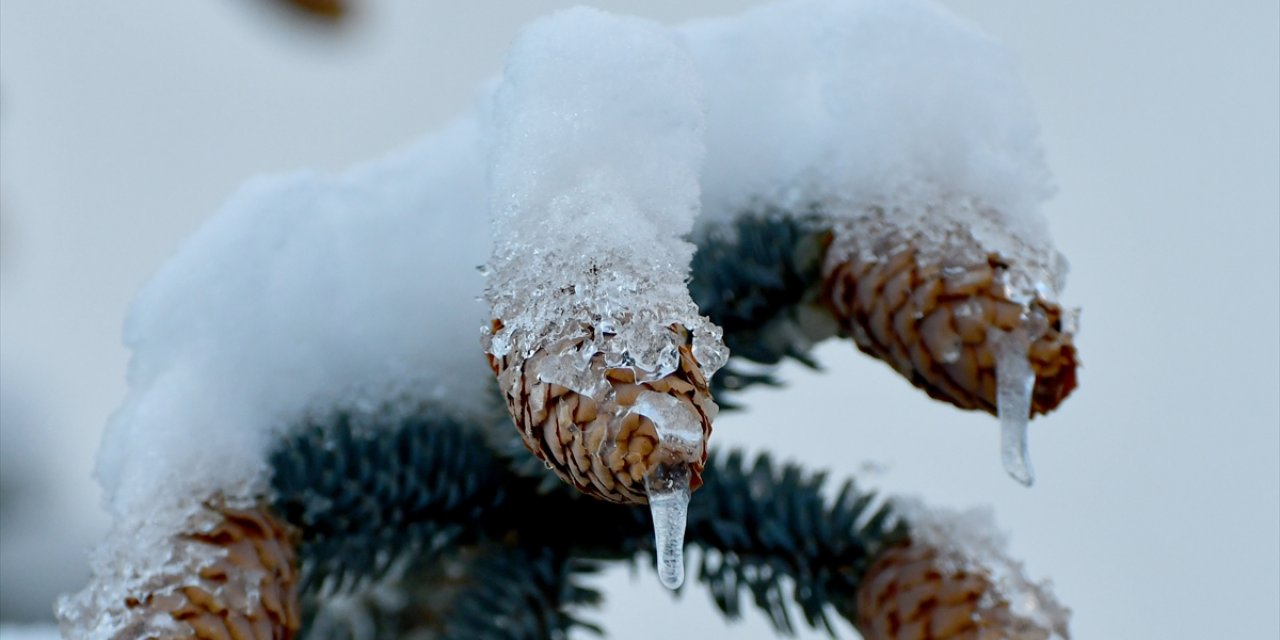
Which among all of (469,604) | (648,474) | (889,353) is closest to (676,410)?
(648,474)

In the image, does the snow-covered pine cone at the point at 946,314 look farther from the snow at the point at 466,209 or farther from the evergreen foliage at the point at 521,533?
the evergreen foliage at the point at 521,533

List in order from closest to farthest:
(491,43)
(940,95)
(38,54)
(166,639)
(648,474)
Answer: (648,474) < (166,639) < (940,95) < (38,54) < (491,43)

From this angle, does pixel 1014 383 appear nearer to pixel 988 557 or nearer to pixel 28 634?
pixel 988 557

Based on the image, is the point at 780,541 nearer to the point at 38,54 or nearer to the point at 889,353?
the point at 889,353

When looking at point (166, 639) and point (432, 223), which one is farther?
point (432, 223)

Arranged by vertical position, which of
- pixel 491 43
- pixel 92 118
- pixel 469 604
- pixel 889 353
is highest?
pixel 889 353

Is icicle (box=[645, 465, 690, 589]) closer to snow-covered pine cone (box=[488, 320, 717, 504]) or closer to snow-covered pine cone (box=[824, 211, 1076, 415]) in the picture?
snow-covered pine cone (box=[488, 320, 717, 504])
